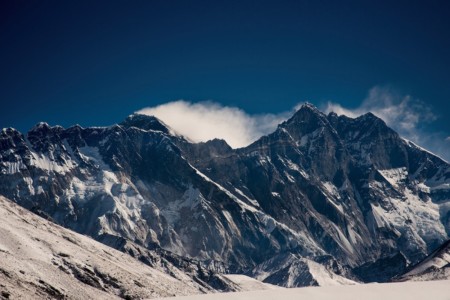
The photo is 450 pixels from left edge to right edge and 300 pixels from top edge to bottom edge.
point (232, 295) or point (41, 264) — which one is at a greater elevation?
point (41, 264)

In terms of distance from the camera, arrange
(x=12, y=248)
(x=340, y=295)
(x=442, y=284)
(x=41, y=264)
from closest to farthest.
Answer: (x=340, y=295)
(x=442, y=284)
(x=41, y=264)
(x=12, y=248)

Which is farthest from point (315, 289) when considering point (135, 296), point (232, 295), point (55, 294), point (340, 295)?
point (135, 296)

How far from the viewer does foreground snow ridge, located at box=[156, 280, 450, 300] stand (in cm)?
4309

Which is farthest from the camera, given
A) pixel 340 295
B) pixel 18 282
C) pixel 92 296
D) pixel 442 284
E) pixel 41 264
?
pixel 41 264

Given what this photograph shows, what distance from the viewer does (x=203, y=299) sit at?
46000 mm

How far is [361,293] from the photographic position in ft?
144

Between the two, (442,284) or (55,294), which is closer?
(442,284)

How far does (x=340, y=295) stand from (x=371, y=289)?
2.99 metres

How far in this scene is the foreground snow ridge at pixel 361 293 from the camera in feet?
141

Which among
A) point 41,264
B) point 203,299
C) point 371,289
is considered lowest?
point 203,299

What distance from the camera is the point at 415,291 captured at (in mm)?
44469

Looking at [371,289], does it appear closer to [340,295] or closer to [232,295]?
[340,295]

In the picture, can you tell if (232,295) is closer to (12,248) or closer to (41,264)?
(41,264)

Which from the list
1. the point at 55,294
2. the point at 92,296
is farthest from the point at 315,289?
the point at 92,296
